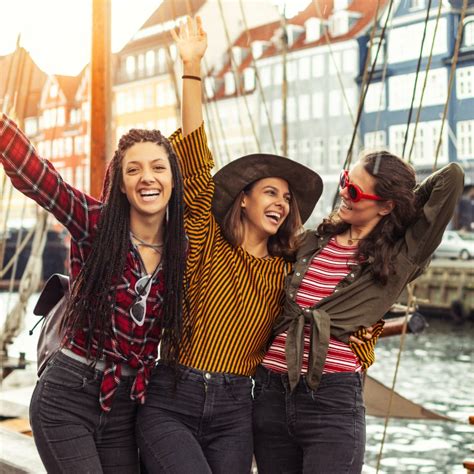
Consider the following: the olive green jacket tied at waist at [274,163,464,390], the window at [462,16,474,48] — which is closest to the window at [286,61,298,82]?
the window at [462,16,474,48]

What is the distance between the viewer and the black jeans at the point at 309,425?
1.76 meters

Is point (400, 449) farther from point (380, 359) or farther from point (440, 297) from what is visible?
point (440, 297)

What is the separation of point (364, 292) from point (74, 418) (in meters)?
0.68

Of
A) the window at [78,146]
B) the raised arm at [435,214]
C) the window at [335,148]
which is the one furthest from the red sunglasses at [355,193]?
the window at [335,148]

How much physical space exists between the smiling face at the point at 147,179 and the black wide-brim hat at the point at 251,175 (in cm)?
22

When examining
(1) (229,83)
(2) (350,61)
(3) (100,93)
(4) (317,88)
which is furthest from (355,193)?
(1) (229,83)

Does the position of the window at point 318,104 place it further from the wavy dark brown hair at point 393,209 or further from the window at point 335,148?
the wavy dark brown hair at point 393,209

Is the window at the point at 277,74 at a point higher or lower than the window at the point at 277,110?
higher

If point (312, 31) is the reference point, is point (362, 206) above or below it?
below

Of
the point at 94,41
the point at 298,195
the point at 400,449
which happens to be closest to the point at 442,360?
the point at 400,449

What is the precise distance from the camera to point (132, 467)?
183 centimetres

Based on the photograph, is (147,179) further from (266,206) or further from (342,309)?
(342,309)

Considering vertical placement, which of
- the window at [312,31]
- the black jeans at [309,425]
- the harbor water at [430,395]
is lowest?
the harbor water at [430,395]

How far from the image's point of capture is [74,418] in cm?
173
